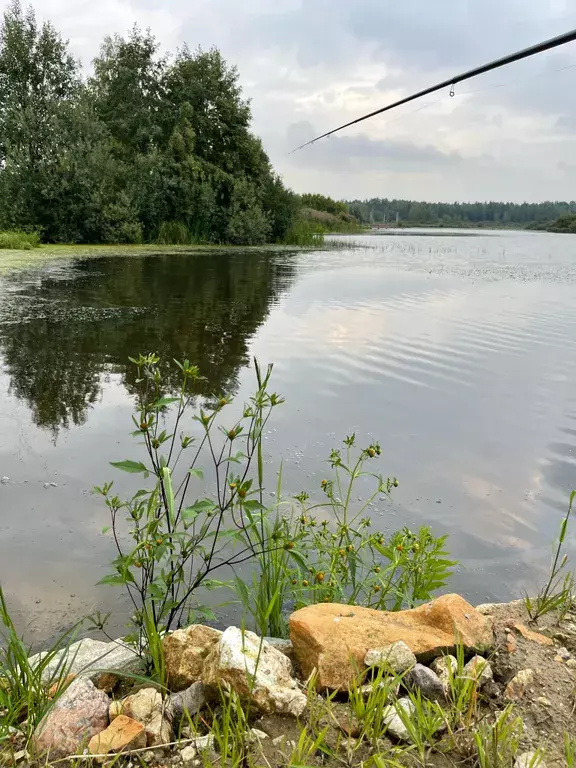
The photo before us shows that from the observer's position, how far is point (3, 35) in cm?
2802

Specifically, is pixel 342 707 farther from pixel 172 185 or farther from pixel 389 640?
pixel 172 185

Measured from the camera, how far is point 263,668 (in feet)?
6.10

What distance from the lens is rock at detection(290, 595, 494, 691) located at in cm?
195

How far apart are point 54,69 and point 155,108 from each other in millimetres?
5145

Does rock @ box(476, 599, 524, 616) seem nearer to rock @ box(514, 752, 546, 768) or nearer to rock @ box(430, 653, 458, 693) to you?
rock @ box(430, 653, 458, 693)

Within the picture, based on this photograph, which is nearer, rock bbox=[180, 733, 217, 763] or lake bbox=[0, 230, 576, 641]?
rock bbox=[180, 733, 217, 763]

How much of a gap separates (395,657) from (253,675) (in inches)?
18.7

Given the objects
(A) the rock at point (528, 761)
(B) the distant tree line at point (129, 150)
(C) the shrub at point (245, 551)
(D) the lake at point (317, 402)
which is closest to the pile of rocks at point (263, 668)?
(C) the shrub at point (245, 551)

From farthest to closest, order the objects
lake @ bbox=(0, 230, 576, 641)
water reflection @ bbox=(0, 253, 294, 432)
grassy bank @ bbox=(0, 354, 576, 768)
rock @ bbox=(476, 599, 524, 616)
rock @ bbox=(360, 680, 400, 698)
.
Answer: water reflection @ bbox=(0, 253, 294, 432) → lake @ bbox=(0, 230, 576, 641) → rock @ bbox=(476, 599, 524, 616) → rock @ bbox=(360, 680, 400, 698) → grassy bank @ bbox=(0, 354, 576, 768)

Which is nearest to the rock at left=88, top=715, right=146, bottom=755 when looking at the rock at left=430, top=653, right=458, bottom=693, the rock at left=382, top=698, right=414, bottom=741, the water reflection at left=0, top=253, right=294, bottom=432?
the rock at left=382, top=698, right=414, bottom=741

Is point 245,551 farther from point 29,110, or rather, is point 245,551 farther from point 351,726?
point 29,110

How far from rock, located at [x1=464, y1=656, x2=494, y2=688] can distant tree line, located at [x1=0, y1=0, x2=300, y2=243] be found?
86.4 feet

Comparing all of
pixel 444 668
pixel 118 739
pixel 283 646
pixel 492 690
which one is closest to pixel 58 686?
pixel 118 739

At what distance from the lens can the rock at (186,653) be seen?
1.97m
